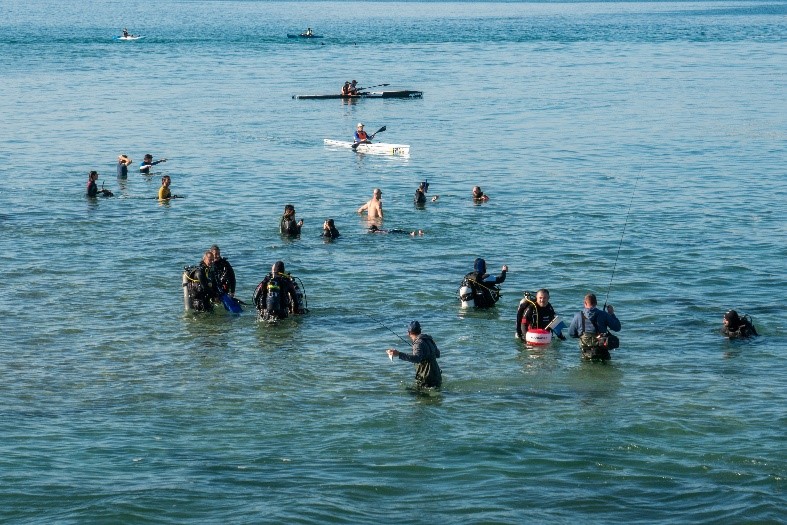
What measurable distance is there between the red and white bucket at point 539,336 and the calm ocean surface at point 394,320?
0.52m

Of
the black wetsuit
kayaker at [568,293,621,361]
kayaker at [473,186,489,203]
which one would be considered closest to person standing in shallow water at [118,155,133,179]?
kayaker at [473,186,489,203]

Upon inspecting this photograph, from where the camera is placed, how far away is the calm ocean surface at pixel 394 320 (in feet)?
58.4

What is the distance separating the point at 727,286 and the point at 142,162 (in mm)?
28487

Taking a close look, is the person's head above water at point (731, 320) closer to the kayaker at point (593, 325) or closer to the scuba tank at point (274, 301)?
the kayaker at point (593, 325)

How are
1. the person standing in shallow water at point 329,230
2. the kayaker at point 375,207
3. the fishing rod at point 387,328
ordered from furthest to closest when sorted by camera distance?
the kayaker at point 375,207
the person standing in shallow water at point 329,230
the fishing rod at point 387,328

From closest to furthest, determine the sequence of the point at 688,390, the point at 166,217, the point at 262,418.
→ the point at 262,418, the point at 688,390, the point at 166,217

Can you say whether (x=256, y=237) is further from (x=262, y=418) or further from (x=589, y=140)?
(x=589, y=140)

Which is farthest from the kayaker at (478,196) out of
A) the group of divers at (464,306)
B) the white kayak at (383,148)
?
the group of divers at (464,306)

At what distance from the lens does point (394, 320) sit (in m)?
27.8

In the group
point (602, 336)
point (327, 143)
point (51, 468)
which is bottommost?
point (51, 468)

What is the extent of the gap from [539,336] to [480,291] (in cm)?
351

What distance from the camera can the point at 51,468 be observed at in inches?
722

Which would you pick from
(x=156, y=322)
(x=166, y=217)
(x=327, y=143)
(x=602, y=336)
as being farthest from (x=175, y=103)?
(x=602, y=336)

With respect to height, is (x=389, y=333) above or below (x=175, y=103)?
below
